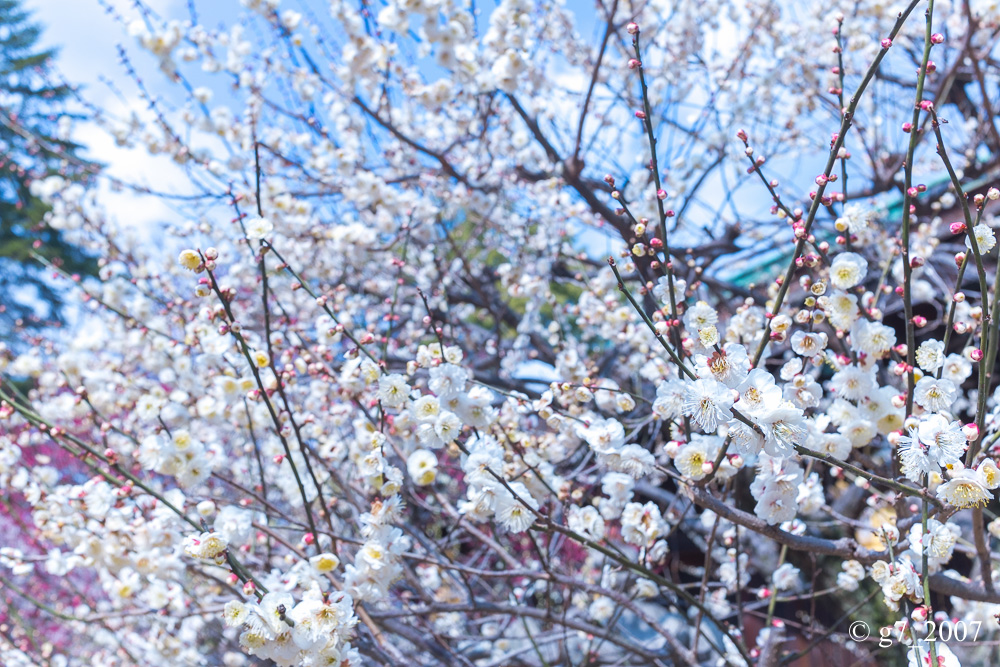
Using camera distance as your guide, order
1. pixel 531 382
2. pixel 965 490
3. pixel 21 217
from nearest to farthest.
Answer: pixel 965 490, pixel 531 382, pixel 21 217

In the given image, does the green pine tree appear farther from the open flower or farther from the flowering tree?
the open flower

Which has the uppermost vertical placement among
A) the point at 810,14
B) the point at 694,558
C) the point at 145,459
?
the point at 810,14

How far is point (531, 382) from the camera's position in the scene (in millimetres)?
4387

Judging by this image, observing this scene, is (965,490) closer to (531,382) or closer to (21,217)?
(531,382)

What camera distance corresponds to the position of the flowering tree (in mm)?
1539

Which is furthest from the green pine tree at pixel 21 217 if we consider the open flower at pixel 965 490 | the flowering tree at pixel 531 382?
the open flower at pixel 965 490

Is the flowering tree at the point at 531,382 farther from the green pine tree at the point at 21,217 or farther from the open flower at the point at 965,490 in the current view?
the green pine tree at the point at 21,217

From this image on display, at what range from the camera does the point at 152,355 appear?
355cm

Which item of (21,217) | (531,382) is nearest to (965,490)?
(531,382)

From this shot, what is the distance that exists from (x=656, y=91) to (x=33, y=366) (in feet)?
14.4

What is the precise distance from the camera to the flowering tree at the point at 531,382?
1.54 m

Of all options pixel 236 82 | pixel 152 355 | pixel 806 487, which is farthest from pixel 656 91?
pixel 152 355

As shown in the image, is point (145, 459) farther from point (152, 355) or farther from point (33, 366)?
point (33, 366)

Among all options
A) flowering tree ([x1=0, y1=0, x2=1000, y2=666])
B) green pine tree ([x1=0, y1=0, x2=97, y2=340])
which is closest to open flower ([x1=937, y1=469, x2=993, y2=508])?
flowering tree ([x1=0, y1=0, x2=1000, y2=666])
